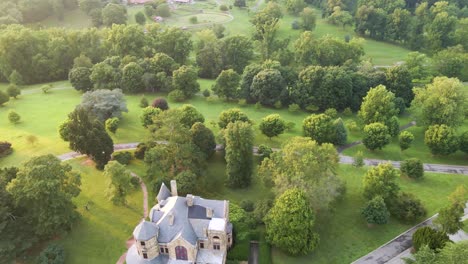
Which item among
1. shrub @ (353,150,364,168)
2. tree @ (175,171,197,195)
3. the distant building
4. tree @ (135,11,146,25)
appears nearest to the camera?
the distant building

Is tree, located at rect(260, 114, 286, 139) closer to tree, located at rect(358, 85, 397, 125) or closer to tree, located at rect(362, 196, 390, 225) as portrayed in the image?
tree, located at rect(358, 85, 397, 125)

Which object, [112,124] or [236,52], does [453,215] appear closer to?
[112,124]

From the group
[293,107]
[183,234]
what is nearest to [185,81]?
[293,107]

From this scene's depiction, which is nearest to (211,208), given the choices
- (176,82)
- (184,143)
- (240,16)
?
(184,143)

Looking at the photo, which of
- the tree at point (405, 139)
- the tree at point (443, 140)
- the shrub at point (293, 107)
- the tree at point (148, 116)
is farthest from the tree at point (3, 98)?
the tree at point (443, 140)

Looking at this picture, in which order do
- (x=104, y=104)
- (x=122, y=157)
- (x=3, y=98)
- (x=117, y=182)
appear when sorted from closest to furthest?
(x=117, y=182) < (x=122, y=157) < (x=104, y=104) < (x=3, y=98)

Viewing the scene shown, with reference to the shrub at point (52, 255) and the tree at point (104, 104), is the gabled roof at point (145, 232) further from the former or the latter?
the tree at point (104, 104)

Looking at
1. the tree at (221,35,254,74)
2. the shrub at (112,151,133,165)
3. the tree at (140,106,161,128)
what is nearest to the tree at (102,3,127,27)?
the tree at (221,35,254,74)

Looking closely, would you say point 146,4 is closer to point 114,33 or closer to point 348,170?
point 114,33
